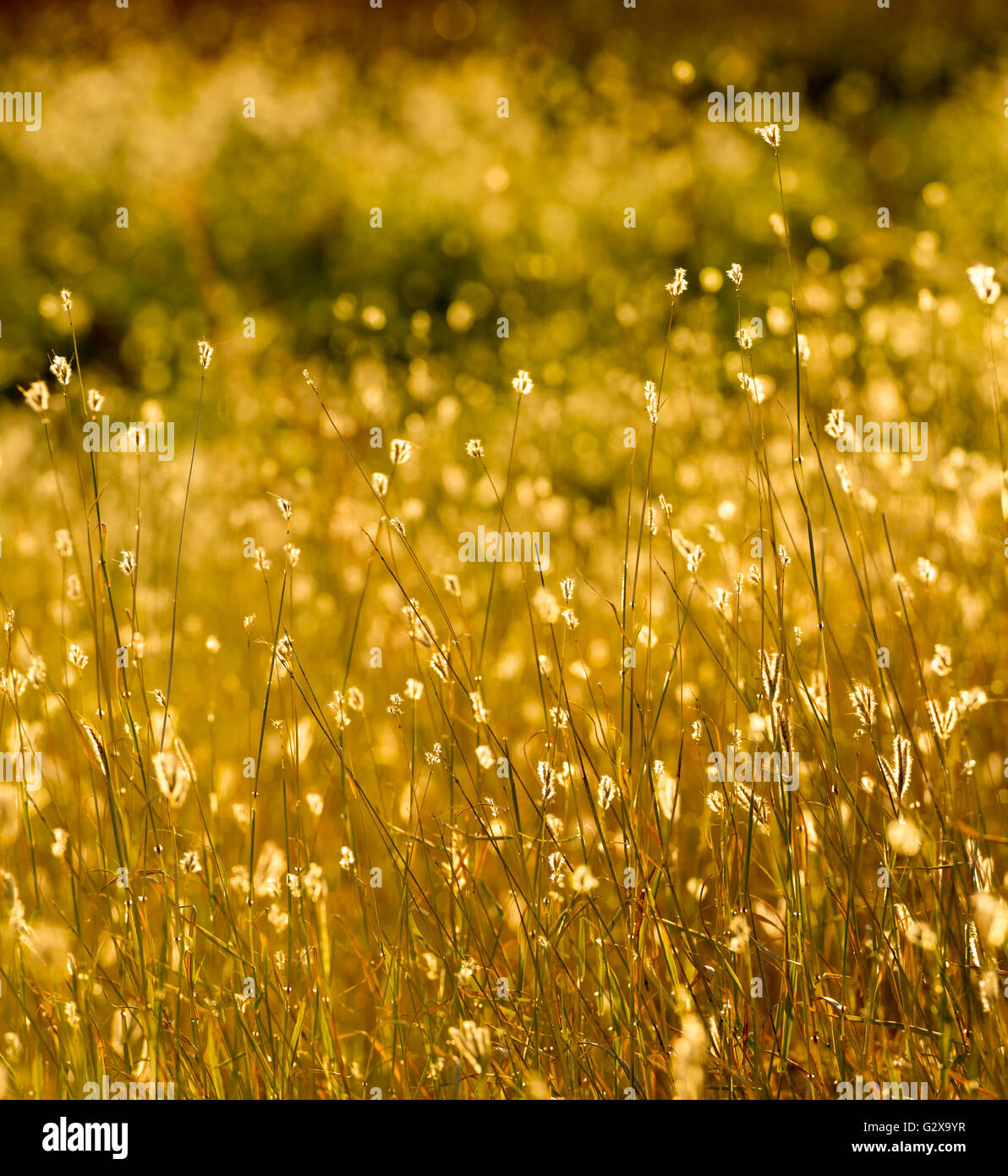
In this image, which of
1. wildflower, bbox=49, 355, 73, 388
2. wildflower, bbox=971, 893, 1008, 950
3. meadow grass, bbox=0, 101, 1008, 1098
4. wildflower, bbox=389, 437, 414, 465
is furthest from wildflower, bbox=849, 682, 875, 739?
wildflower, bbox=49, 355, 73, 388

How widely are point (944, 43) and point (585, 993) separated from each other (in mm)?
7498

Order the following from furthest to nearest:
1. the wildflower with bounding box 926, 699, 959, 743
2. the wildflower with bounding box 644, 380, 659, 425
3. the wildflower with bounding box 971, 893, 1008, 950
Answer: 1. the wildflower with bounding box 644, 380, 659, 425
2. the wildflower with bounding box 926, 699, 959, 743
3. the wildflower with bounding box 971, 893, 1008, 950

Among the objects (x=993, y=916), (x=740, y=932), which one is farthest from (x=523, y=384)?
(x=993, y=916)

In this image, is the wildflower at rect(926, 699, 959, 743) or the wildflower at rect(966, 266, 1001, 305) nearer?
the wildflower at rect(926, 699, 959, 743)

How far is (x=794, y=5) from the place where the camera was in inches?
280

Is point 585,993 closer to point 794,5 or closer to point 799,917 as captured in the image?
point 799,917

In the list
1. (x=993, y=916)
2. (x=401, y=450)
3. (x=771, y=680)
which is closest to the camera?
(x=993, y=916)

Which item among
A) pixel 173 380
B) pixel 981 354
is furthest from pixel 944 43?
pixel 173 380

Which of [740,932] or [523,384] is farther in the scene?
[523,384]

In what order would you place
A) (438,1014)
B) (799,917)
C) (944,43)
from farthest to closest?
(944,43) → (438,1014) → (799,917)

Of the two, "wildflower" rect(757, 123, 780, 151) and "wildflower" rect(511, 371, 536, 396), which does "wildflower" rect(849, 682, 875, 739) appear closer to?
"wildflower" rect(511, 371, 536, 396)

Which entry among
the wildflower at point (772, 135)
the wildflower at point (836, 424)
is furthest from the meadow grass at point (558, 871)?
the wildflower at point (772, 135)

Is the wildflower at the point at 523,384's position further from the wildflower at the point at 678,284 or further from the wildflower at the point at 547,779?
the wildflower at the point at 547,779

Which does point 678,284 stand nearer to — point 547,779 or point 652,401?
point 652,401
